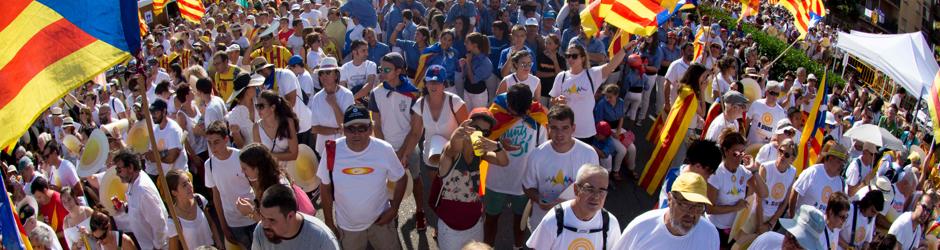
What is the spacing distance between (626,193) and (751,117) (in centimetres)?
139

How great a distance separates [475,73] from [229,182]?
349 cm

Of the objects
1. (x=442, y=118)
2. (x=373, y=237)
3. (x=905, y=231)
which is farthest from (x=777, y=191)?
(x=373, y=237)

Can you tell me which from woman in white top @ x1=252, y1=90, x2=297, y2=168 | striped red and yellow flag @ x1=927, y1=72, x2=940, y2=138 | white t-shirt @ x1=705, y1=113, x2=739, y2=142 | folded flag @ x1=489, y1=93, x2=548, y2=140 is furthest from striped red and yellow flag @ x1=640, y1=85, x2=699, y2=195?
woman in white top @ x1=252, y1=90, x2=297, y2=168

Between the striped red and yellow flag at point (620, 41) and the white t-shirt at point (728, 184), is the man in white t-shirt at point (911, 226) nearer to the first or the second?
the white t-shirt at point (728, 184)

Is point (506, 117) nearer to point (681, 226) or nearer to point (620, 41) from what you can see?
point (681, 226)

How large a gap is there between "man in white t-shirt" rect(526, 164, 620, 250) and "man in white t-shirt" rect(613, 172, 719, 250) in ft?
0.74

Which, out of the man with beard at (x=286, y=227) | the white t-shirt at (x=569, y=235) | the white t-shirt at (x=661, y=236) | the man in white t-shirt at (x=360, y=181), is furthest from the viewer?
the man in white t-shirt at (x=360, y=181)

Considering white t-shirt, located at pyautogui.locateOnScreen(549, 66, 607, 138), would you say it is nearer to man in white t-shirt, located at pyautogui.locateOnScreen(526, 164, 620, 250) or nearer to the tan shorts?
the tan shorts

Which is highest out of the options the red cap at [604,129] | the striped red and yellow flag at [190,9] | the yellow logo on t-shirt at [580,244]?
the yellow logo on t-shirt at [580,244]

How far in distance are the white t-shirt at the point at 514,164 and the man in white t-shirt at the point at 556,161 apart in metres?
0.31

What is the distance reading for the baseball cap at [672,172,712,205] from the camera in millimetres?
4074

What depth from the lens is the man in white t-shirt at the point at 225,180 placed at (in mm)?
5477

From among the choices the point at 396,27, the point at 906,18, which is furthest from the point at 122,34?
the point at 906,18

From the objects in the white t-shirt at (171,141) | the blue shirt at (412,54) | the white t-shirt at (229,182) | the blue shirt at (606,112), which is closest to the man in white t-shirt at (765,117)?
the blue shirt at (606,112)
